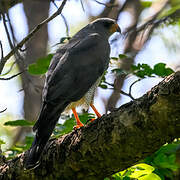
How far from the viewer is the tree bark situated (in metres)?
2.16

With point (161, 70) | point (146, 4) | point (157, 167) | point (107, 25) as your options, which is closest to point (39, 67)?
point (161, 70)

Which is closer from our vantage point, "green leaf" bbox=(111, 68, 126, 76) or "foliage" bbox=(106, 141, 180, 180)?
"foliage" bbox=(106, 141, 180, 180)

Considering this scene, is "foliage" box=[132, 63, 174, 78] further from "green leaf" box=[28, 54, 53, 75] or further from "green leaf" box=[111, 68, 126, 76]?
"green leaf" box=[28, 54, 53, 75]

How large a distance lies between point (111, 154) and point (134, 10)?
4643mm

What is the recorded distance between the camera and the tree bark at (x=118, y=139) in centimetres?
216

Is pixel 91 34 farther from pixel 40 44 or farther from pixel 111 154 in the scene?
pixel 40 44

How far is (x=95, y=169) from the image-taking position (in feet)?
8.34

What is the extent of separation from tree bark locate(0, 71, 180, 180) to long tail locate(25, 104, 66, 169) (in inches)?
2.9

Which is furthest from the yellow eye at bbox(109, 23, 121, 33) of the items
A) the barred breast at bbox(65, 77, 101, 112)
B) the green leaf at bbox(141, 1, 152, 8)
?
the green leaf at bbox(141, 1, 152, 8)

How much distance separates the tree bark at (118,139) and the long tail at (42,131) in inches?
2.9

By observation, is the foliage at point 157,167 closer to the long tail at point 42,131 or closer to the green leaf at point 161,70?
the long tail at point 42,131

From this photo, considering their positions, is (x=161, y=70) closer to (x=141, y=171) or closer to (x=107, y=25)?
(x=141, y=171)

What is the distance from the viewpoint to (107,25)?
495cm

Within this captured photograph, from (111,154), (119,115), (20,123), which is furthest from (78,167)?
(20,123)
